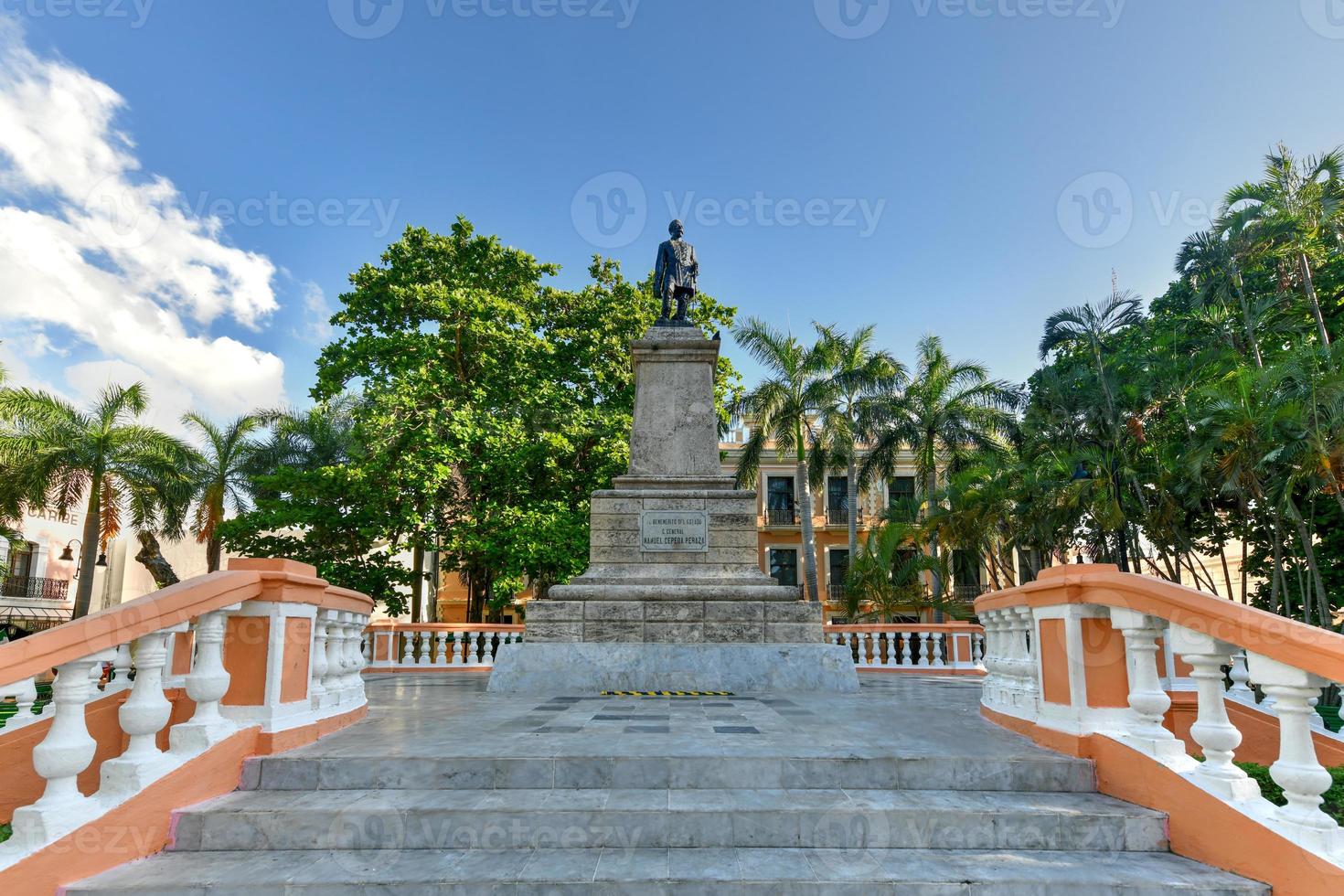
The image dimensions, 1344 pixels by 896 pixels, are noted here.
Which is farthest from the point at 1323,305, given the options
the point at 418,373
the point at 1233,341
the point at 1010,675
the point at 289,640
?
the point at 289,640

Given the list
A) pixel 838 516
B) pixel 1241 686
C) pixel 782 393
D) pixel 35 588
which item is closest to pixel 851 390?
pixel 782 393

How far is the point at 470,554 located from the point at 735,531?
487 inches

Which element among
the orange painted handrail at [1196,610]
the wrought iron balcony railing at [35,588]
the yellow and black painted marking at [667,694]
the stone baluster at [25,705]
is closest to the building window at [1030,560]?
the yellow and black painted marking at [667,694]

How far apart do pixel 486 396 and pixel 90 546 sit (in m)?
12.4

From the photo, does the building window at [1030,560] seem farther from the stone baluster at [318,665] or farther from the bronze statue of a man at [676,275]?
the stone baluster at [318,665]

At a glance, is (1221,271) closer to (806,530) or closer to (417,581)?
(806,530)

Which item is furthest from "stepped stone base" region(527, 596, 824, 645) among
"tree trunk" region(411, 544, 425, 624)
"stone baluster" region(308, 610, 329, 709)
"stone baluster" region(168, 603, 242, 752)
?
"tree trunk" region(411, 544, 425, 624)

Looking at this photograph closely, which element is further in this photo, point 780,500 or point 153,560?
point 780,500

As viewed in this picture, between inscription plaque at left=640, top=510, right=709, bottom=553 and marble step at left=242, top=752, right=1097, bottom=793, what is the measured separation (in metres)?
6.70

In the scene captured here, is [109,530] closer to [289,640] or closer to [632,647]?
[632,647]

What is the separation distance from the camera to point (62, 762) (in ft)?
11.9

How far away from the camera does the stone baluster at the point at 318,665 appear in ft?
18.1

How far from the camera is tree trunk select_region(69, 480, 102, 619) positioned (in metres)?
21.9

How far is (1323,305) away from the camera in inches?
937
